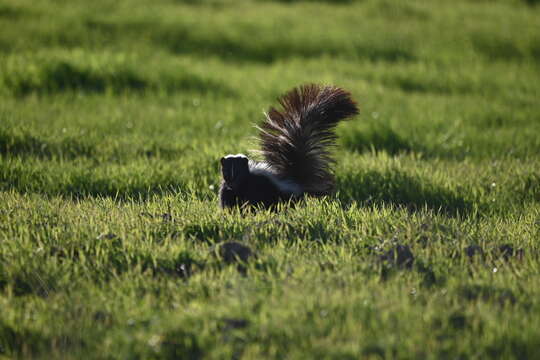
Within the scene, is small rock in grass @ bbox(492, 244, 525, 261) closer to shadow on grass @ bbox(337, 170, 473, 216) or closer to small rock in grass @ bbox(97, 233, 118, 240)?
shadow on grass @ bbox(337, 170, 473, 216)

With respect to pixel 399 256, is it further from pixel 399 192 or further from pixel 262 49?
pixel 262 49

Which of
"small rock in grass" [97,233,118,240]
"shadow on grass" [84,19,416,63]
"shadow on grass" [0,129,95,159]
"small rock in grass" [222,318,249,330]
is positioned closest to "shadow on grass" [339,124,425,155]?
"shadow on grass" [0,129,95,159]

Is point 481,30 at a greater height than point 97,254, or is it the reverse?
point 481,30

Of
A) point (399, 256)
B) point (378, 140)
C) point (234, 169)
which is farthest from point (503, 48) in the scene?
point (399, 256)

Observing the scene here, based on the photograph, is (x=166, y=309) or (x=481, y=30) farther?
(x=481, y=30)

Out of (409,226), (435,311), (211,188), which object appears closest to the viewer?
(435,311)

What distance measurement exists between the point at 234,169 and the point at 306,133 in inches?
26.6

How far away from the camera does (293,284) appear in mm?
3652

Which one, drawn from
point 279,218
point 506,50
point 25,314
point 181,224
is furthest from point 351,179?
point 506,50

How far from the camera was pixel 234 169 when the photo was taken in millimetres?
5203

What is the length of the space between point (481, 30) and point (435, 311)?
43.6ft

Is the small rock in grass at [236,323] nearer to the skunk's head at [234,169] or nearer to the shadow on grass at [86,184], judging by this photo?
the skunk's head at [234,169]

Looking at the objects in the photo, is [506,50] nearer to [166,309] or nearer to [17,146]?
[17,146]

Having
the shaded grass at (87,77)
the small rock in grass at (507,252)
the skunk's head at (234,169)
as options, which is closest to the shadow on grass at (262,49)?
the shaded grass at (87,77)
